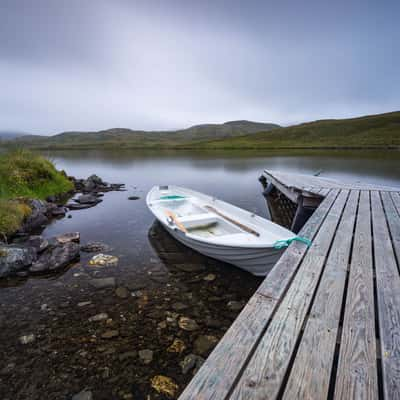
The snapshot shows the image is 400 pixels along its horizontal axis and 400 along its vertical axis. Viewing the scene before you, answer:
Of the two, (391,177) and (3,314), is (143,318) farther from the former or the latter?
(391,177)

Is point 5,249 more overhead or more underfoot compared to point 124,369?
more overhead

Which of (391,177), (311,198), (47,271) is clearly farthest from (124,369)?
(391,177)

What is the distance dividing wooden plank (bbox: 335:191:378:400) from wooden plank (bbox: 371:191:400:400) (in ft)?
0.19

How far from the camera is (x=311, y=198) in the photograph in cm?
803

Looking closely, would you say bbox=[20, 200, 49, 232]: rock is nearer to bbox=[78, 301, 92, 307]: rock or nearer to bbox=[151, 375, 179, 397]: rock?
Answer: bbox=[78, 301, 92, 307]: rock

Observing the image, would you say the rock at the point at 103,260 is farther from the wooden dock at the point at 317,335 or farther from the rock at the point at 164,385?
the wooden dock at the point at 317,335

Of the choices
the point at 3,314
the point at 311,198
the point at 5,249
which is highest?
the point at 311,198

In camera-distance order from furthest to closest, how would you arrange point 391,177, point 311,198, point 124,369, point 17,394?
point 391,177 < point 311,198 < point 124,369 < point 17,394

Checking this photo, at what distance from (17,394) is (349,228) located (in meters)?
5.67

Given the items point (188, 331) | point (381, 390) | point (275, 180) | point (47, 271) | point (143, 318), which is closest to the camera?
point (381, 390)

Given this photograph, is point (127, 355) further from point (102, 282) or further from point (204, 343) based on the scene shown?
point (102, 282)

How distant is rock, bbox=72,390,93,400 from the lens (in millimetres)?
2713

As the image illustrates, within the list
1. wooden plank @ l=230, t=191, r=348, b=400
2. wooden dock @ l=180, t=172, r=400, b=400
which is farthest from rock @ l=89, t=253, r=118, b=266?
wooden plank @ l=230, t=191, r=348, b=400

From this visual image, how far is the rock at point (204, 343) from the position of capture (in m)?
3.38
